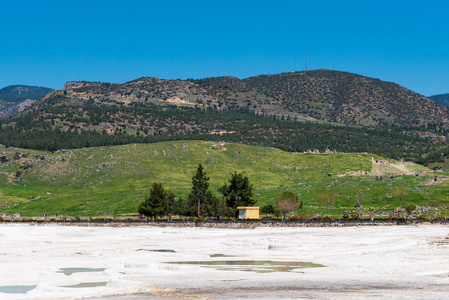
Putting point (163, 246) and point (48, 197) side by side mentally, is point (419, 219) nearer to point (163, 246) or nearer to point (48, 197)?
point (163, 246)

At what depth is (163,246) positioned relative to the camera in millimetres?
50875

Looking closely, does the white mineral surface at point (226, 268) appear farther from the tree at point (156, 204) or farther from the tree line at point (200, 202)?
the tree line at point (200, 202)

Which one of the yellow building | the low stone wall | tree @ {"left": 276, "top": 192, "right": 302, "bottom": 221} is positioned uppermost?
tree @ {"left": 276, "top": 192, "right": 302, "bottom": 221}

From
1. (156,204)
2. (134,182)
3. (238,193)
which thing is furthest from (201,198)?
(134,182)

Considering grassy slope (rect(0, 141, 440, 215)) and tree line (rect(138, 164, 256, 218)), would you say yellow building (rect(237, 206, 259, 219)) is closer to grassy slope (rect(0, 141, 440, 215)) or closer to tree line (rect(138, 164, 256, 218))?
tree line (rect(138, 164, 256, 218))

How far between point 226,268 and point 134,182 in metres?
134

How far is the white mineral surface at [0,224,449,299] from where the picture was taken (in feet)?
79.5

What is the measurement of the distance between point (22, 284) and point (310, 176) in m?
164

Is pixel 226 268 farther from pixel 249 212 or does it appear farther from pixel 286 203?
pixel 286 203

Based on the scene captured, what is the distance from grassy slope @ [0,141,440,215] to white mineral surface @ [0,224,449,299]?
57.7 metres

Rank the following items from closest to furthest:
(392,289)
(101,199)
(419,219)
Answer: (392,289) → (419,219) → (101,199)

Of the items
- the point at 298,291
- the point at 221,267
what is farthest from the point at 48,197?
the point at 298,291

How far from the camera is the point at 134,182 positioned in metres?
164

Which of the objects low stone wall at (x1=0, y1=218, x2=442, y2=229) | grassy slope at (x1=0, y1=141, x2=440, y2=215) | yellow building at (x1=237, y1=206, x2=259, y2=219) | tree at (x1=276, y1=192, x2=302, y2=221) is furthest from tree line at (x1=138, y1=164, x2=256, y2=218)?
grassy slope at (x1=0, y1=141, x2=440, y2=215)
